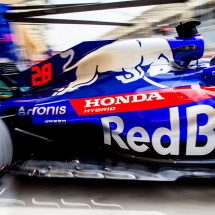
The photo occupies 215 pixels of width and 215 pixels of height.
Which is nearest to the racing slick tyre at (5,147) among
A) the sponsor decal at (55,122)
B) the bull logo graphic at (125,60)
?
the sponsor decal at (55,122)

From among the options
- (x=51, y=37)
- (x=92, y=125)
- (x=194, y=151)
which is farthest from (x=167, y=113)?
(x=51, y=37)

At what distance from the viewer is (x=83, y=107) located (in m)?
1.99

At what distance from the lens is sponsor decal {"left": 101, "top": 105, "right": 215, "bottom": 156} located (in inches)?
74.5

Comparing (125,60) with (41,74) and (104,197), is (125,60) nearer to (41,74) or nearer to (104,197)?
(41,74)

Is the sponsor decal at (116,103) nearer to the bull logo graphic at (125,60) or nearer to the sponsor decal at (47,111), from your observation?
the sponsor decal at (47,111)

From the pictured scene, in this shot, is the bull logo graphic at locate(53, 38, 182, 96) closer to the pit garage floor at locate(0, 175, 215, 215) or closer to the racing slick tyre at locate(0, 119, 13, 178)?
the racing slick tyre at locate(0, 119, 13, 178)

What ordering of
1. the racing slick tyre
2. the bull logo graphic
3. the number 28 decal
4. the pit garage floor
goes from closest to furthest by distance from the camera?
the pit garage floor → the racing slick tyre → the bull logo graphic → the number 28 decal

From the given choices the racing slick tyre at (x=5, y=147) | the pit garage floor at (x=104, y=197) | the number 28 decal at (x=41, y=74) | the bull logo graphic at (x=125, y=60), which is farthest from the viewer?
the number 28 decal at (x=41, y=74)

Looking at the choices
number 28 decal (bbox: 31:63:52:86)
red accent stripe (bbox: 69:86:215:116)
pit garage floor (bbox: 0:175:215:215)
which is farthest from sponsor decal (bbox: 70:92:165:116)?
pit garage floor (bbox: 0:175:215:215)

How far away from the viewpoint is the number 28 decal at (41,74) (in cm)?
231

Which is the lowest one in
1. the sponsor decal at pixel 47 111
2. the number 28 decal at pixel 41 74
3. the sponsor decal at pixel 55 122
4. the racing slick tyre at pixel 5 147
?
the racing slick tyre at pixel 5 147

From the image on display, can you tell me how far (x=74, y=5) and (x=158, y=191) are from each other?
55.7 inches

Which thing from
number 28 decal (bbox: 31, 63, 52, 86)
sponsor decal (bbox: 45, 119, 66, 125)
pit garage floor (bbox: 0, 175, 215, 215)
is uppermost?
number 28 decal (bbox: 31, 63, 52, 86)

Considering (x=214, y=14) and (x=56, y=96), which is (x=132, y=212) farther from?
(x=214, y=14)
